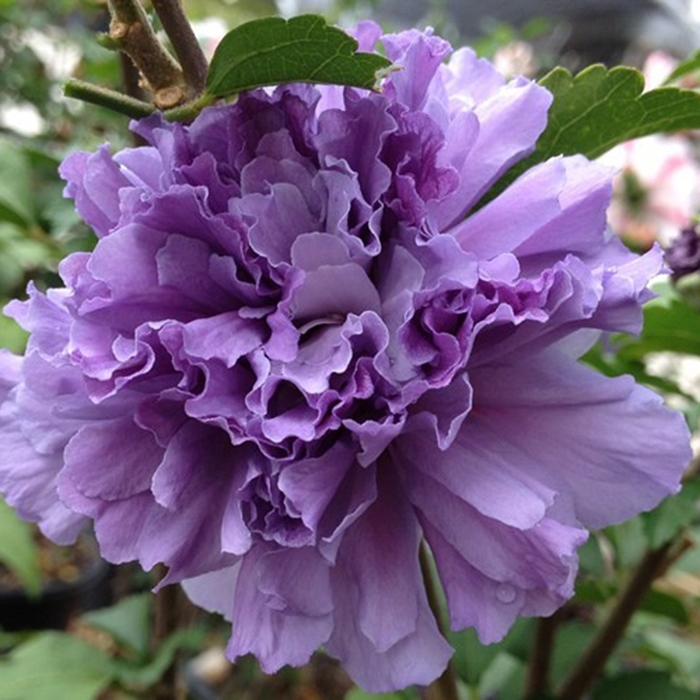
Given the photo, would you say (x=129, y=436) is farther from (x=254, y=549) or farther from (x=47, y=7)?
Result: (x=47, y=7)

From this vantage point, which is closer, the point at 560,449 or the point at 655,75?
the point at 560,449

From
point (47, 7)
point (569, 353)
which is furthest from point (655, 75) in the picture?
point (47, 7)

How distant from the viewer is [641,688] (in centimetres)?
40

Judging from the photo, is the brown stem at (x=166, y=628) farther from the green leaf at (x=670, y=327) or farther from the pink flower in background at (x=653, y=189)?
A: the pink flower in background at (x=653, y=189)

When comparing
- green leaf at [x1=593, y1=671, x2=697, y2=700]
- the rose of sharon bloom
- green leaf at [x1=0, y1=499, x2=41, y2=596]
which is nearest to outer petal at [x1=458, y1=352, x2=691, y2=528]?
the rose of sharon bloom

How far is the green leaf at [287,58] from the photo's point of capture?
0.66ft

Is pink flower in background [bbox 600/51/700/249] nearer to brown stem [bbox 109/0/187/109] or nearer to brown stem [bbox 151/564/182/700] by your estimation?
brown stem [bbox 151/564/182/700]

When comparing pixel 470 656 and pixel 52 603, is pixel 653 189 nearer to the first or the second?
pixel 470 656

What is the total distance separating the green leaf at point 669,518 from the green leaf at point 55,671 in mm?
287

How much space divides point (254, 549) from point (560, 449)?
3.0 inches

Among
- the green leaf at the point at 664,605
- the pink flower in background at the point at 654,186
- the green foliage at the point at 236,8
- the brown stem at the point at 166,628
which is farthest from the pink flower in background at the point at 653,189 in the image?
the green foliage at the point at 236,8

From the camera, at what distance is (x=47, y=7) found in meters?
1.18

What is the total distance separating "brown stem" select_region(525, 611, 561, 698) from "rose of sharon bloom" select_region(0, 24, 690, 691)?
0.19 meters

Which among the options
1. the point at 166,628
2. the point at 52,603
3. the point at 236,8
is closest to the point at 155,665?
the point at 166,628
